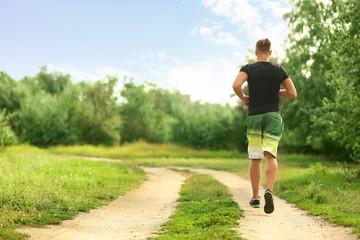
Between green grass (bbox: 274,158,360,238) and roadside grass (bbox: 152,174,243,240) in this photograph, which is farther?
green grass (bbox: 274,158,360,238)

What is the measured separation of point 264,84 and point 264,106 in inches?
14.8

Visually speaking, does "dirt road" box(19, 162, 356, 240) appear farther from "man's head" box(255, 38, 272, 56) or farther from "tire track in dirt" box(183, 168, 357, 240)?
"man's head" box(255, 38, 272, 56)

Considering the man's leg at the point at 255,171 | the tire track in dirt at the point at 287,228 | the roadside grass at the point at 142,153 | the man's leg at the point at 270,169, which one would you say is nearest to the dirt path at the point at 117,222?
the tire track in dirt at the point at 287,228

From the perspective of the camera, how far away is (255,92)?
590 centimetres

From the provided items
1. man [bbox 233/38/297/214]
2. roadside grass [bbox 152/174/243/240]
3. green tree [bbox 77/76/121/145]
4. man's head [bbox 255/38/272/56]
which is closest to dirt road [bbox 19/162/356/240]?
roadside grass [bbox 152/174/243/240]

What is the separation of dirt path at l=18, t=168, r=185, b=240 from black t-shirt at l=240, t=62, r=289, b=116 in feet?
9.36

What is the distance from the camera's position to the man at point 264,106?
580 centimetres

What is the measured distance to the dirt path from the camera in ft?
18.4

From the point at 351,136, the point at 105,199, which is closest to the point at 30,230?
the point at 105,199

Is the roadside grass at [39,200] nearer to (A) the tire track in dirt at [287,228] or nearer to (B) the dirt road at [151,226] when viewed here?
(B) the dirt road at [151,226]

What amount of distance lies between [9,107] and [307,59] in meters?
44.4

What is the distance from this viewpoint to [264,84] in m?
5.84

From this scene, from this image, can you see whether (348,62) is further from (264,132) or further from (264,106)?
(264,132)

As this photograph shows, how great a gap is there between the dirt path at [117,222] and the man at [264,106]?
89.3 inches
